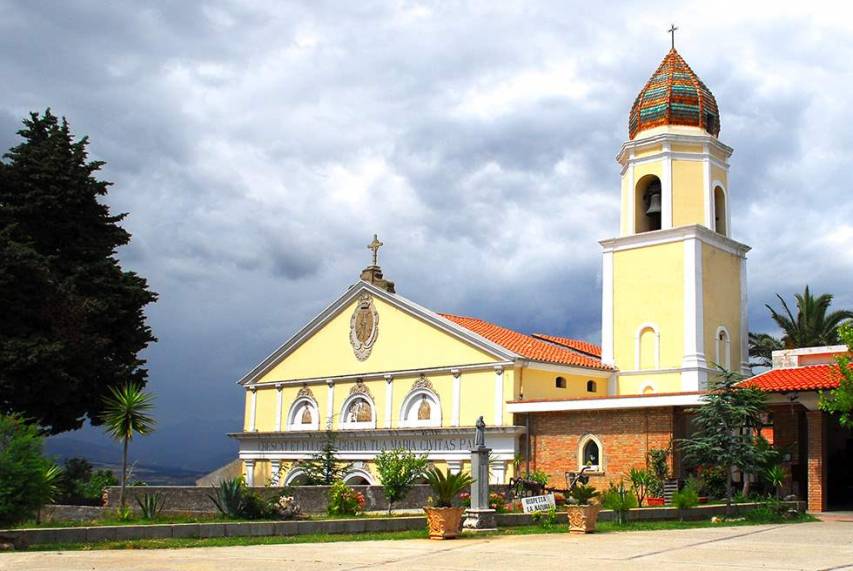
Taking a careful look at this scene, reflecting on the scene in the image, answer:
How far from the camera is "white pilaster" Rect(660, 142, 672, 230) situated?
35.5 metres

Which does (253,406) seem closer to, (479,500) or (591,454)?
(591,454)

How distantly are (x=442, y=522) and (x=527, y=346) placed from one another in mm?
19816

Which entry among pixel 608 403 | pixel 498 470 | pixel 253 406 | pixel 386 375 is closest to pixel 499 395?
pixel 498 470

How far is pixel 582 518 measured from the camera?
62.0 ft

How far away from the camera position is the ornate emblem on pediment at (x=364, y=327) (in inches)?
1564

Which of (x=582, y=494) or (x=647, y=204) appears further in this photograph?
(x=647, y=204)

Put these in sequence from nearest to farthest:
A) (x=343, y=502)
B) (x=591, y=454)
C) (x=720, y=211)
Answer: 1. (x=343, y=502)
2. (x=591, y=454)
3. (x=720, y=211)

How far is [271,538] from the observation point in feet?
58.1

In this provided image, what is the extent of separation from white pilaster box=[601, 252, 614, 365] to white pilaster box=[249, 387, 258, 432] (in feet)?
56.2

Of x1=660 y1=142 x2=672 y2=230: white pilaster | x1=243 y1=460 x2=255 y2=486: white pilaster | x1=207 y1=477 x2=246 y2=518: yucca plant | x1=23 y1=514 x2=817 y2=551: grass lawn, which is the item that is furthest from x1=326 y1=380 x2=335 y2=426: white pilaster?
x1=23 y1=514 x2=817 y2=551: grass lawn

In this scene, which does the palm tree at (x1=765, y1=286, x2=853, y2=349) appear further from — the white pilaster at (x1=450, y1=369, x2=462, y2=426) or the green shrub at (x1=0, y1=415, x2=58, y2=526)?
the green shrub at (x1=0, y1=415, x2=58, y2=526)

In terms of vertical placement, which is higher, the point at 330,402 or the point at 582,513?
the point at 330,402

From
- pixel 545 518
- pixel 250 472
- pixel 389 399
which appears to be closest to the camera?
pixel 545 518

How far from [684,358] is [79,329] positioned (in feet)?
69.1
